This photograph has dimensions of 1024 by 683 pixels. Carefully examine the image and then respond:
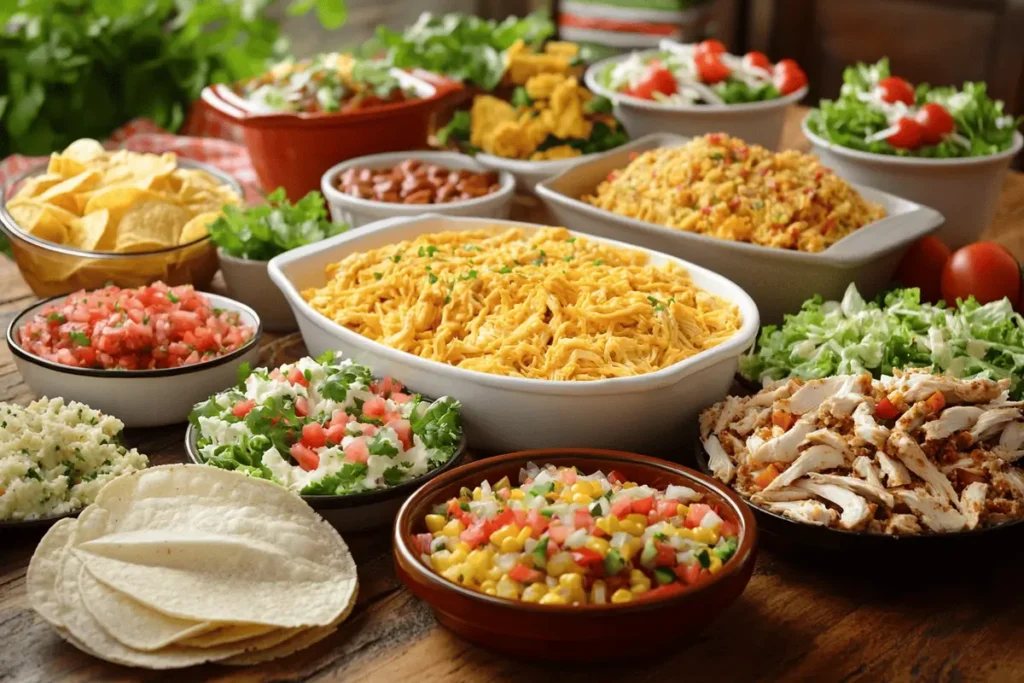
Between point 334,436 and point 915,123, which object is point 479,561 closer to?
point 334,436

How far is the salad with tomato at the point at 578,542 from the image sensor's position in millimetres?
1856

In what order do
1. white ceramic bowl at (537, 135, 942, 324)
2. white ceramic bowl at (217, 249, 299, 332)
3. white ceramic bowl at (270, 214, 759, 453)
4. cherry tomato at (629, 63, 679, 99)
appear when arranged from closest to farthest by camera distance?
white ceramic bowl at (270, 214, 759, 453), white ceramic bowl at (537, 135, 942, 324), white ceramic bowl at (217, 249, 299, 332), cherry tomato at (629, 63, 679, 99)

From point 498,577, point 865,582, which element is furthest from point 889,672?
point 498,577

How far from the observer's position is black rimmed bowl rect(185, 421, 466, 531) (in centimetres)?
218

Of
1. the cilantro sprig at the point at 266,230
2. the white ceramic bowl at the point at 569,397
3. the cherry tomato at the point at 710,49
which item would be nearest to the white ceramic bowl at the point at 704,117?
the cherry tomato at the point at 710,49

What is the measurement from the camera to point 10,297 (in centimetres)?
358

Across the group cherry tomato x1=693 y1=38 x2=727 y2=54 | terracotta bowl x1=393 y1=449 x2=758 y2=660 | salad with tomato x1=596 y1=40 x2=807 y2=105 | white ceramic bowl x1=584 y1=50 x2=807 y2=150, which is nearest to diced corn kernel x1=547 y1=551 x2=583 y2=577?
terracotta bowl x1=393 y1=449 x2=758 y2=660

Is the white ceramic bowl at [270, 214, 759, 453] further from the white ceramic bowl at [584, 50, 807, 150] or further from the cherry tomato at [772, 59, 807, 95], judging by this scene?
the cherry tomato at [772, 59, 807, 95]

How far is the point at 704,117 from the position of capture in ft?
13.9

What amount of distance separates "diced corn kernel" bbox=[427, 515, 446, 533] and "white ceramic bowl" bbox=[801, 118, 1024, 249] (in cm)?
242

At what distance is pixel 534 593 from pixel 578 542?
0.12 m

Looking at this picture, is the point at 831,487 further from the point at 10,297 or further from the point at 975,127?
the point at 10,297

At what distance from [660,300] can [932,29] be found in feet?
18.3

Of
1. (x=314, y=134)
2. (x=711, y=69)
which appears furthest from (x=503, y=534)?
(x=711, y=69)
